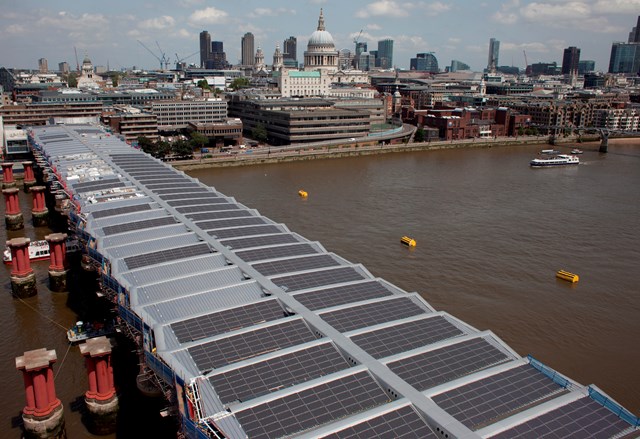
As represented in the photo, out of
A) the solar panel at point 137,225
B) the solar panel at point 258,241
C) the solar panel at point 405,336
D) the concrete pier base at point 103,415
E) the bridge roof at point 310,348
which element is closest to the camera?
the bridge roof at point 310,348

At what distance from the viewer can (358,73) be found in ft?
283

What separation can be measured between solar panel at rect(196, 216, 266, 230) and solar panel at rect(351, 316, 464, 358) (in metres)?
6.51

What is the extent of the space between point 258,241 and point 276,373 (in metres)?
5.77

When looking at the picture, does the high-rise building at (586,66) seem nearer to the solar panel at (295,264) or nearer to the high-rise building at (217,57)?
the high-rise building at (217,57)

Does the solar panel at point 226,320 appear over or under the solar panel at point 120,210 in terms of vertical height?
under

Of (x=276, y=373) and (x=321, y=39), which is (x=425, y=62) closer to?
(x=321, y=39)

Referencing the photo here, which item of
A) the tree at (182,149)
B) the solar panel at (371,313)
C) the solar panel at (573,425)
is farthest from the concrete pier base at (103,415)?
the tree at (182,149)

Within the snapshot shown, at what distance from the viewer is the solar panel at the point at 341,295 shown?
974cm

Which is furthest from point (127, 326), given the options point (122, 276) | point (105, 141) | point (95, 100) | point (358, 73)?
point (358, 73)

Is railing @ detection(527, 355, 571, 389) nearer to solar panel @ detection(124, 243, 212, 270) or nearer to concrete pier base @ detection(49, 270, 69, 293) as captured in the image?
solar panel @ detection(124, 243, 212, 270)

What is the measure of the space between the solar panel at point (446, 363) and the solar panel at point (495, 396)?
1.04ft

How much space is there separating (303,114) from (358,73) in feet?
162

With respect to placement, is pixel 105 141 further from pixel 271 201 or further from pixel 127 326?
pixel 127 326

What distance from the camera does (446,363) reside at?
25.9 feet
